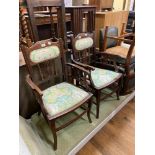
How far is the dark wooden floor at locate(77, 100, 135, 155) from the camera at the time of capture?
53.9 inches

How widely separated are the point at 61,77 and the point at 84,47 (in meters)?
0.45

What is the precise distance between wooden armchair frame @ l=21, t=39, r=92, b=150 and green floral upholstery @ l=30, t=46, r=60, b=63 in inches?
0.8

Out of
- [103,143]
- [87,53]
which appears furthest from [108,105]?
[87,53]

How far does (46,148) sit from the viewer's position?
130 centimetres

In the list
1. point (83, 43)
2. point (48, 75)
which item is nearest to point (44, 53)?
point (48, 75)

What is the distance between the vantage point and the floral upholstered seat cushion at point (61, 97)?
1.18 metres

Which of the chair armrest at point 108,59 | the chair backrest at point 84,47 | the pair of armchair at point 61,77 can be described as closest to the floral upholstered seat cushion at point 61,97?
the pair of armchair at point 61,77

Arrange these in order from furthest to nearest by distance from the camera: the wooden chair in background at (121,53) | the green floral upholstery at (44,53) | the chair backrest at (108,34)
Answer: the chair backrest at (108,34) → the wooden chair in background at (121,53) → the green floral upholstery at (44,53)

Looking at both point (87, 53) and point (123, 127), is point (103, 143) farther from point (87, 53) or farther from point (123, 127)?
point (87, 53)

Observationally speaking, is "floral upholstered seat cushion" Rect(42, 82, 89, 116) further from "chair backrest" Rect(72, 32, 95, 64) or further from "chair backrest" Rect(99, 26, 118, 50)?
"chair backrest" Rect(99, 26, 118, 50)

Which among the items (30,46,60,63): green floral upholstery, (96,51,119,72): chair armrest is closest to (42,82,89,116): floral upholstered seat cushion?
(30,46,60,63): green floral upholstery

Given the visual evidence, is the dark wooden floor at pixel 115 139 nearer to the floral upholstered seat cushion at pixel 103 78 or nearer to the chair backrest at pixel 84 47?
the floral upholstered seat cushion at pixel 103 78

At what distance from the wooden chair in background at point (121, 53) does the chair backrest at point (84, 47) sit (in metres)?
0.18

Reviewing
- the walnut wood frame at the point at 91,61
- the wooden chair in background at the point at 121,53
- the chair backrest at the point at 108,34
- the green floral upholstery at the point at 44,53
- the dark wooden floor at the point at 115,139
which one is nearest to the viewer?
the green floral upholstery at the point at 44,53
